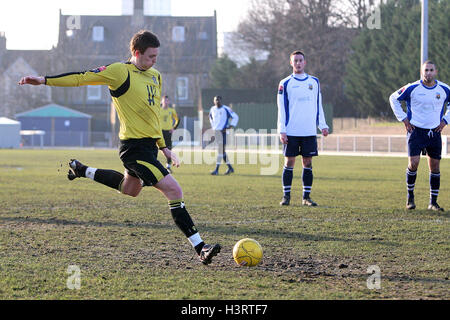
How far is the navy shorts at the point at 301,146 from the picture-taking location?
11.5 metres

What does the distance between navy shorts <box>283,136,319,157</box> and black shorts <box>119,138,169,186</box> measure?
5.11m

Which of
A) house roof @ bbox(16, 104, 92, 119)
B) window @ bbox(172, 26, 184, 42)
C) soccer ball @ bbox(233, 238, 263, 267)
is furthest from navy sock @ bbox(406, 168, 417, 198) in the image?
window @ bbox(172, 26, 184, 42)

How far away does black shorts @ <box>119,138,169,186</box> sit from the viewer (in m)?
6.57

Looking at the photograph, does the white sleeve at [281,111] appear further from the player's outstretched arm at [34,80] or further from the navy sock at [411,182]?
the player's outstretched arm at [34,80]

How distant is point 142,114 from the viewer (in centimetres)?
667

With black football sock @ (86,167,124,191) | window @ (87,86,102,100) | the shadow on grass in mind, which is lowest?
the shadow on grass

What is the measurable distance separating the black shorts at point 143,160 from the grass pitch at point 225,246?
2.66ft

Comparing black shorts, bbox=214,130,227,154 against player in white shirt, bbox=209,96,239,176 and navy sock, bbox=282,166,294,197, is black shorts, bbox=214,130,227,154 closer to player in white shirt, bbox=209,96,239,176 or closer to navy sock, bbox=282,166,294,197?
player in white shirt, bbox=209,96,239,176

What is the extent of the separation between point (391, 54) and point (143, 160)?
4132 cm

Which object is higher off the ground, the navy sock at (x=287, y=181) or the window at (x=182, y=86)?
the window at (x=182, y=86)

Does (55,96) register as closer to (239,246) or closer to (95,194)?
(95,194)

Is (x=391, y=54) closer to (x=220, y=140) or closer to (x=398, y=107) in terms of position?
(x=220, y=140)

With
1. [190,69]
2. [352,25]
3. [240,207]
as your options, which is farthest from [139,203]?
[190,69]

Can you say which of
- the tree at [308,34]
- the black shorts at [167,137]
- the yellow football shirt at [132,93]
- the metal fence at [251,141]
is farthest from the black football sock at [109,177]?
the tree at [308,34]
